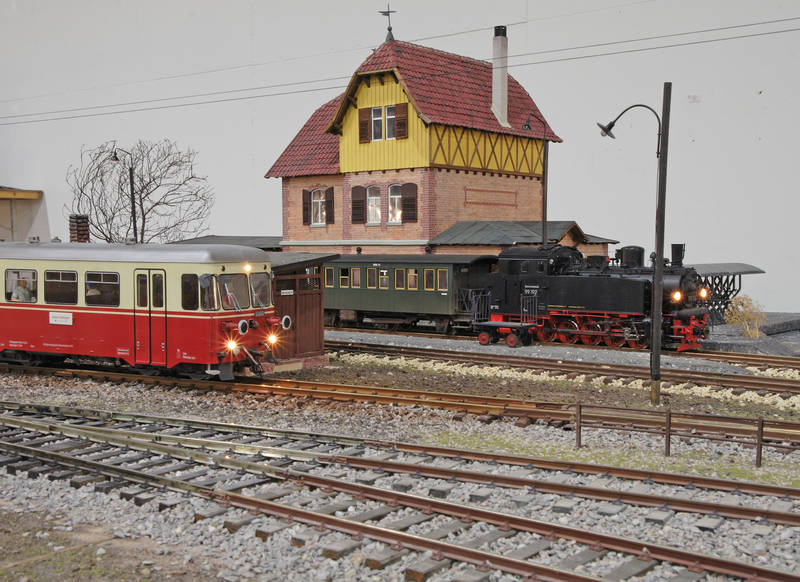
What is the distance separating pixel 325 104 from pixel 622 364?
2199cm

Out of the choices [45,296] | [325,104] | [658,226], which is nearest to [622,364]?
[658,226]

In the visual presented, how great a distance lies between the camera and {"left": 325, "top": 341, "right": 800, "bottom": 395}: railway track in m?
17.3

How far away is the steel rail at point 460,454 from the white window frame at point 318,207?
20526 millimetres

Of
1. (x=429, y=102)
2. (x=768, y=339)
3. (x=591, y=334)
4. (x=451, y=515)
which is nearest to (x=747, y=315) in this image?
(x=768, y=339)

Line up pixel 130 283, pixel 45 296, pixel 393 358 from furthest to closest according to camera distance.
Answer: pixel 393 358 < pixel 45 296 < pixel 130 283

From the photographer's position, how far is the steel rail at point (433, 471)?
941 centimetres

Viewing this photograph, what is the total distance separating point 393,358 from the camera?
2153 centimetres

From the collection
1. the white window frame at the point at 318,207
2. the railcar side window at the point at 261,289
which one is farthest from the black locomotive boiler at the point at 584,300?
the white window frame at the point at 318,207

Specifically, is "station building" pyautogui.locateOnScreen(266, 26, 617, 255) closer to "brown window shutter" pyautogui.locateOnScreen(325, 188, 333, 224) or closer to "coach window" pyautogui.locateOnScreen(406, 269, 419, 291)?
"brown window shutter" pyautogui.locateOnScreen(325, 188, 333, 224)

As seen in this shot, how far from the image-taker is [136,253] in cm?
1727

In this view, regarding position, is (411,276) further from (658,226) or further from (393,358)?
(658,226)

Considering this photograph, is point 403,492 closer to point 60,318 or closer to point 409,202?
point 60,318

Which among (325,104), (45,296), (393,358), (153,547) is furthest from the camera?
(325,104)

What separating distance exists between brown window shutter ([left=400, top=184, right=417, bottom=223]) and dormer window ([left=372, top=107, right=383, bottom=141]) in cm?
240
